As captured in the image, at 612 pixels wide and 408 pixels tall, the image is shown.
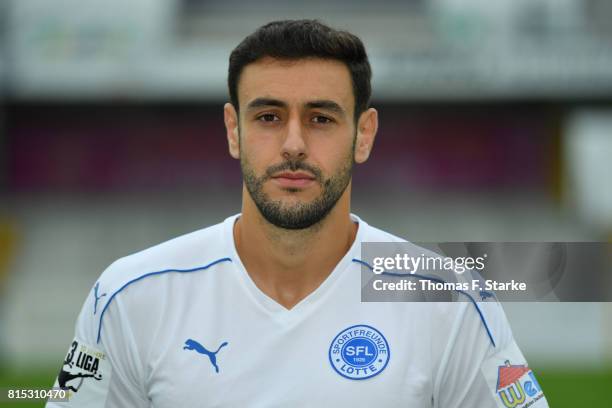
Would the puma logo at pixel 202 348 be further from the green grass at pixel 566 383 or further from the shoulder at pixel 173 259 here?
the green grass at pixel 566 383

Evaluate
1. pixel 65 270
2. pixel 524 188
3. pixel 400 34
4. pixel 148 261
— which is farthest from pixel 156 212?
pixel 148 261

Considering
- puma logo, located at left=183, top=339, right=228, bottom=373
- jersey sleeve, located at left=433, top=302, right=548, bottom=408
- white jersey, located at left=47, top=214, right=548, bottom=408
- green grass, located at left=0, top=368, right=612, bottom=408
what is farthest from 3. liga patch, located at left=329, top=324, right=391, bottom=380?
green grass, located at left=0, top=368, right=612, bottom=408

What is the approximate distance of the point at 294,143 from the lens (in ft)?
9.99

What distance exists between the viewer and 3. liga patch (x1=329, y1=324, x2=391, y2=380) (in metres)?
3.15

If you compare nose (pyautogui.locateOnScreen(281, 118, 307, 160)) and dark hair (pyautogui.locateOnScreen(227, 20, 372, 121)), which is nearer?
nose (pyautogui.locateOnScreen(281, 118, 307, 160))

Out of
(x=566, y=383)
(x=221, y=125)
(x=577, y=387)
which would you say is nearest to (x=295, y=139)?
(x=577, y=387)

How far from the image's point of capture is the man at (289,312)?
311 cm

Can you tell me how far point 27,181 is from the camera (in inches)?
1056

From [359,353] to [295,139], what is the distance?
2.66 feet

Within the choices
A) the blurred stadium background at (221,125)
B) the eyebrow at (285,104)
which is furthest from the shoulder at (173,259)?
the blurred stadium background at (221,125)

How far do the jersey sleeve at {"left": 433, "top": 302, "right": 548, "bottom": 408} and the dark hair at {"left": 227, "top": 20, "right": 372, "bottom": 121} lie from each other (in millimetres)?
888

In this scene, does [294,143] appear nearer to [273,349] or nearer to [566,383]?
[273,349]

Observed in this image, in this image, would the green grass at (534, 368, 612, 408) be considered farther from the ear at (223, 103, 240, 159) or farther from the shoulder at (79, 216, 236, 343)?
the ear at (223, 103, 240, 159)

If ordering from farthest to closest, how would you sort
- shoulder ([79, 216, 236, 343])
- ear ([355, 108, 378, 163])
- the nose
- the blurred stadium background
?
the blurred stadium background, ear ([355, 108, 378, 163]), shoulder ([79, 216, 236, 343]), the nose
